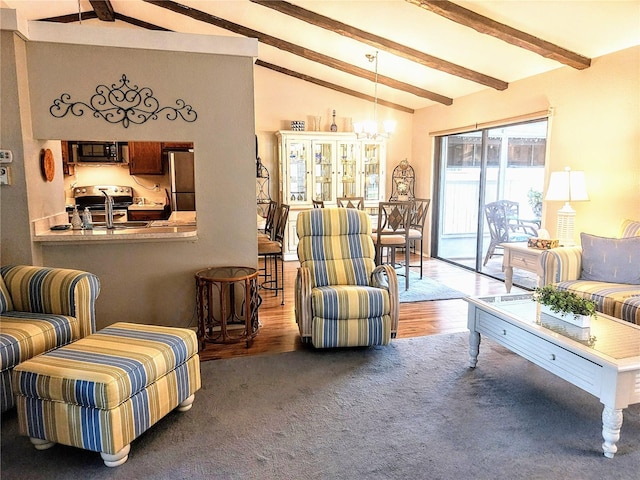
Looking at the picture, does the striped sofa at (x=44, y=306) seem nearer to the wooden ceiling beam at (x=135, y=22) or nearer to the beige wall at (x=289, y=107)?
the wooden ceiling beam at (x=135, y=22)

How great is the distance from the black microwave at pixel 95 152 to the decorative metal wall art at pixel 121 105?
3.31 metres

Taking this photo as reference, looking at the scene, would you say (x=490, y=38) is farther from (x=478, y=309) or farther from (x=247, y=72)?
(x=478, y=309)

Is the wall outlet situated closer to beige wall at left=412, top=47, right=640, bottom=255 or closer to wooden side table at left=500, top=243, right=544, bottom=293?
wooden side table at left=500, top=243, right=544, bottom=293

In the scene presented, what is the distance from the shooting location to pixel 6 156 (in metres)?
3.11

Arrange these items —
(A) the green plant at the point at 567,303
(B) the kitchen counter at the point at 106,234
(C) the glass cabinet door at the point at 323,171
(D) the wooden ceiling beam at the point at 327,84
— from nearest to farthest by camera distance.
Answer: (A) the green plant at the point at 567,303, (B) the kitchen counter at the point at 106,234, (D) the wooden ceiling beam at the point at 327,84, (C) the glass cabinet door at the point at 323,171

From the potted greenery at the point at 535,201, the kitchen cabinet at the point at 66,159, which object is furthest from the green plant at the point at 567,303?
the kitchen cabinet at the point at 66,159

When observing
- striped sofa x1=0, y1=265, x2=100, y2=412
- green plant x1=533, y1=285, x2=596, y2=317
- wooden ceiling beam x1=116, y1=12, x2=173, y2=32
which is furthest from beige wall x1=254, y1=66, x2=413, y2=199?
green plant x1=533, y1=285, x2=596, y2=317

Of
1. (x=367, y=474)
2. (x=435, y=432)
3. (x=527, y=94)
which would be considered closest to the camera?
(x=367, y=474)

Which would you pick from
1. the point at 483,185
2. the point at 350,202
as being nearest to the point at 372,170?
Answer: the point at 350,202

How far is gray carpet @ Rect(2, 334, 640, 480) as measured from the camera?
203cm

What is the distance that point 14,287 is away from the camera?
2869mm

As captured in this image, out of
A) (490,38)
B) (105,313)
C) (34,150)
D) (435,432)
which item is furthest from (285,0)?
(435,432)

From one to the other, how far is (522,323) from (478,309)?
42 cm

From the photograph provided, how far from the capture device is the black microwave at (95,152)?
6344mm
